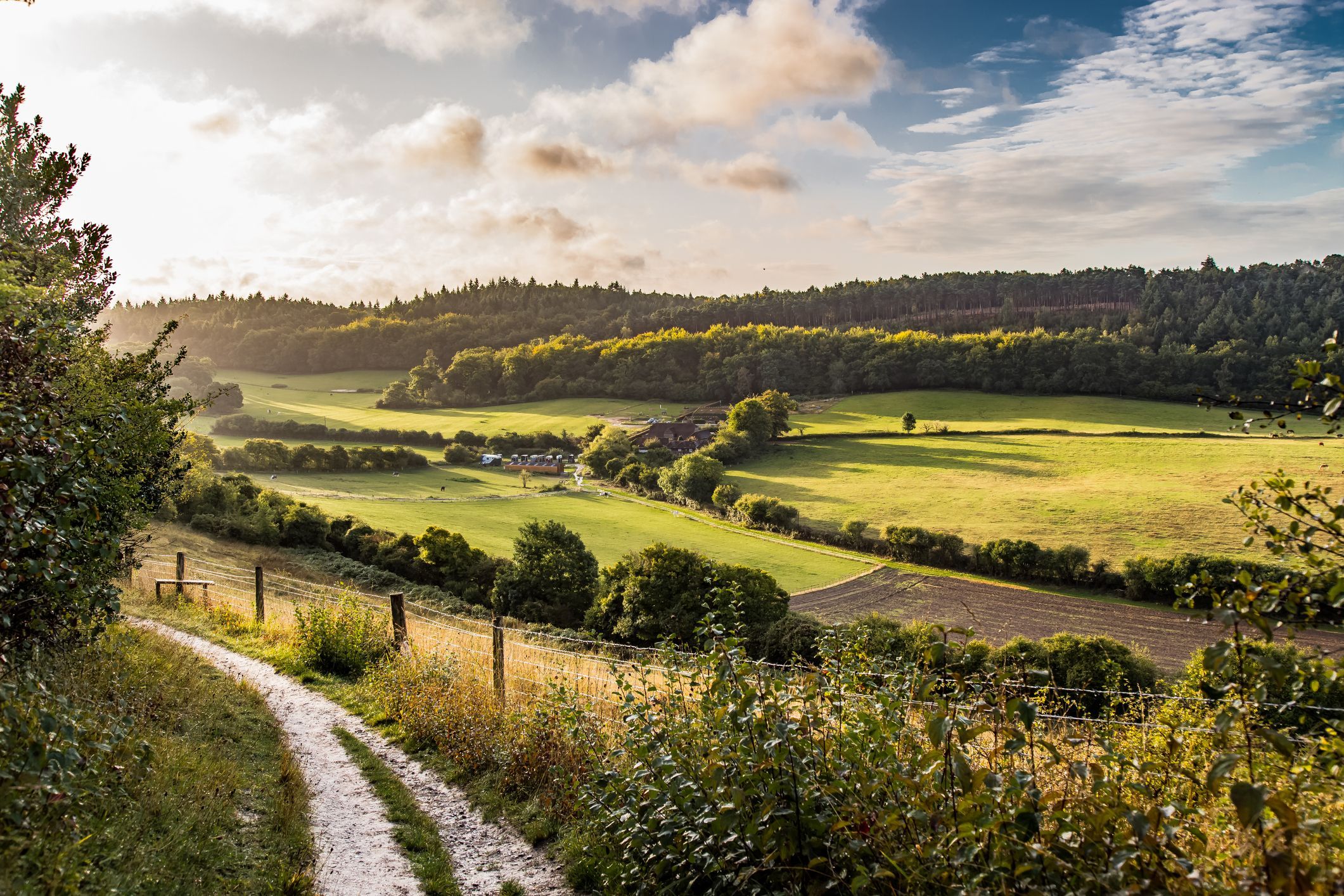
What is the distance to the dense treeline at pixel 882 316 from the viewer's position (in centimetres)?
10644

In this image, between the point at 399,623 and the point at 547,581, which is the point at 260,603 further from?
the point at 547,581

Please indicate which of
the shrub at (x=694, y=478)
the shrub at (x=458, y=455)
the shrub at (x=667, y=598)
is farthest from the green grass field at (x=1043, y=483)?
the shrub at (x=458, y=455)

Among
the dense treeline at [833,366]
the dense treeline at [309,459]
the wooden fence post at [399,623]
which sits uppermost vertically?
the dense treeline at [833,366]

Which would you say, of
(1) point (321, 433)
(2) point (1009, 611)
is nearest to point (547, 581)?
(2) point (1009, 611)

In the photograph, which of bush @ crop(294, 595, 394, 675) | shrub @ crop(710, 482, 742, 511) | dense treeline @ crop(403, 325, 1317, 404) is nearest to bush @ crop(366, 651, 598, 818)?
bush @ crop(294, 595, 394, 675)

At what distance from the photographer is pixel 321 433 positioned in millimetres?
94812

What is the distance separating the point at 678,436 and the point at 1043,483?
40.6 m

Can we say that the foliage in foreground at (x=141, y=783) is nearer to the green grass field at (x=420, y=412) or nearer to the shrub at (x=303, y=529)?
the shrub at (x=303, y=529)

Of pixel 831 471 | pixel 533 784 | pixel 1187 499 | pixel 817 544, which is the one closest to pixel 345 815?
pixel 533 784

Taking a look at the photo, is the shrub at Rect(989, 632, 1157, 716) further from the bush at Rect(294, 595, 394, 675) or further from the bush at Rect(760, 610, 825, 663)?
the bush at Rect(294, 595, 394, 675)

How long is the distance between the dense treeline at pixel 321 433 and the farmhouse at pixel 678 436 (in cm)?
2489

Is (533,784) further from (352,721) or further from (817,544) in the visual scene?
(817,544)

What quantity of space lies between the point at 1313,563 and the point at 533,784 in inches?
273

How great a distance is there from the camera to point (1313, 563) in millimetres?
3002
